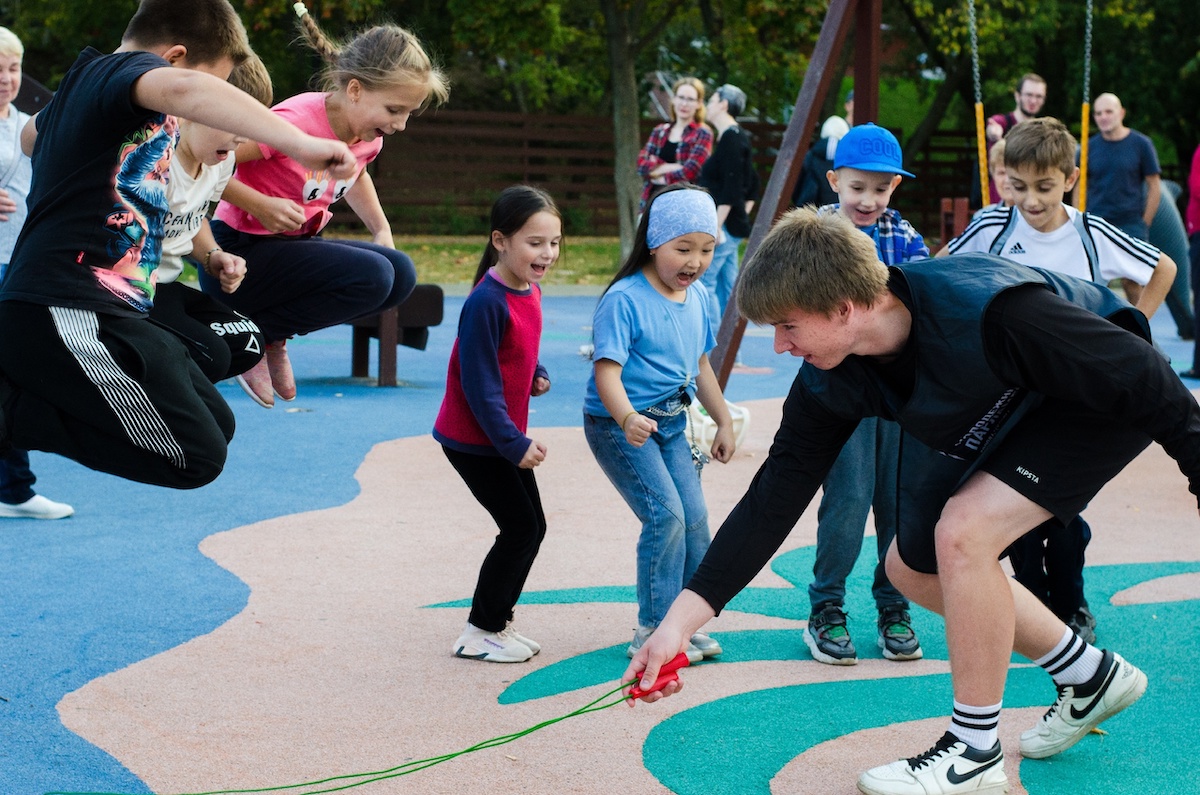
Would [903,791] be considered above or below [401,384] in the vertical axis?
above

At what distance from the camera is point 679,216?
448cm

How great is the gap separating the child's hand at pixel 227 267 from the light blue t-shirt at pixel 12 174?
9.71 feet

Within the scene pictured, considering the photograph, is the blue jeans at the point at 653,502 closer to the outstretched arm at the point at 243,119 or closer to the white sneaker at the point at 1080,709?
the white sneaker at the point at 1080,709

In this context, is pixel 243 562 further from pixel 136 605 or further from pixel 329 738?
pixel 329 738

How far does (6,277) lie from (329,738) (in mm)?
1535

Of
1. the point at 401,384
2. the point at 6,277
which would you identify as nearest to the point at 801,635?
the point at 6,277

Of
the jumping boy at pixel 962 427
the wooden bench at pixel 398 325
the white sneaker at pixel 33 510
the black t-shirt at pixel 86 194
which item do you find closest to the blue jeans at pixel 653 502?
the jumping boy at pixel 962 427

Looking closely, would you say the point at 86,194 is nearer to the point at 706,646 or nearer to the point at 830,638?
the point at 706,646

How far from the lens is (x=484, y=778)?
3459 millimetres

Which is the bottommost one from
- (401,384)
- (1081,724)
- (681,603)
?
(401,384)

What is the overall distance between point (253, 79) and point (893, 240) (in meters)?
2.28

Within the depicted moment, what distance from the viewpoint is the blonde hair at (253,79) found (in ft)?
11.9

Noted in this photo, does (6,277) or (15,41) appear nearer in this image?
(6,277)

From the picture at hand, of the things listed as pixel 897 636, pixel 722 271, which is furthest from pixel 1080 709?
pixel 722 271
